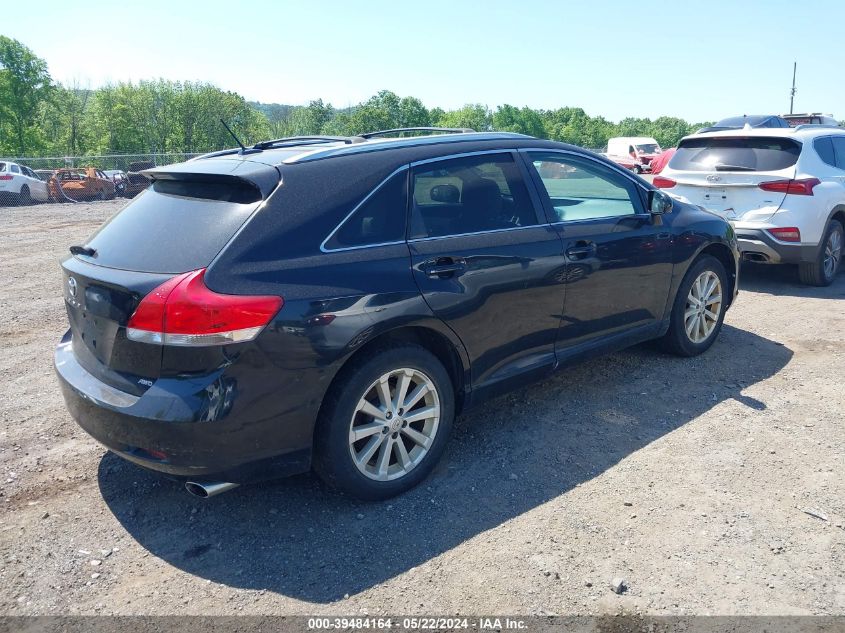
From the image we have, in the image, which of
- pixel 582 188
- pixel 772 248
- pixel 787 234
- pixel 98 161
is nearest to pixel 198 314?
pixel 582 188

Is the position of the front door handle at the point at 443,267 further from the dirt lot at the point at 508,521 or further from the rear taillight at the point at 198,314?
the dirt lot at the point at 508,521

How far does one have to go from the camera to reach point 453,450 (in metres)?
4.10

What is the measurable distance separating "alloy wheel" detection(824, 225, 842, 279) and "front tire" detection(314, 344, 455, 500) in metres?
6.31

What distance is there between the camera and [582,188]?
483 centimetres

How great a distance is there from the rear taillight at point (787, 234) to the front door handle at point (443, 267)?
5303 mm

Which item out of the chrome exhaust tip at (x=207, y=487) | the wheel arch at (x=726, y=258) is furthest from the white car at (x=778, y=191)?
the chrome exhaust tip at (x=207, y=487)

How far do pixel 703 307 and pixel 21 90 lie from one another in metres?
72.6

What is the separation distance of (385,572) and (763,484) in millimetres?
2095

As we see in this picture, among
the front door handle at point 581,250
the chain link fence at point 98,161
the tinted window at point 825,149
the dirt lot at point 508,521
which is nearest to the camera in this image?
the dirt lot at point 508,521

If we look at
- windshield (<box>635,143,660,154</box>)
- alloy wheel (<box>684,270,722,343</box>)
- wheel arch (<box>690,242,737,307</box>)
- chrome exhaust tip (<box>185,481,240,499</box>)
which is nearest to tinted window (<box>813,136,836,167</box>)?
wheel arch (<box>690,242,737,307</box>)

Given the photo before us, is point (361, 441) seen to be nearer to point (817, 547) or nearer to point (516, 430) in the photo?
point (516, 430)

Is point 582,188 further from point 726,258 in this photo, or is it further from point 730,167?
point 730,167

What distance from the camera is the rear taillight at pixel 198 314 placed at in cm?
289

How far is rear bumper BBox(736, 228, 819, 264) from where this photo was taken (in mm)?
7543
